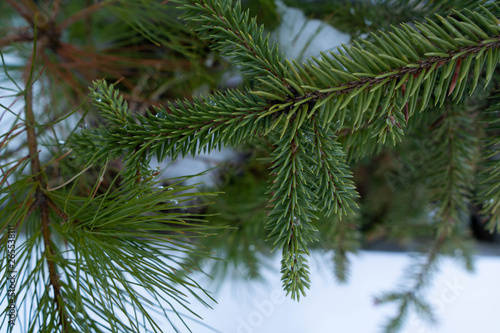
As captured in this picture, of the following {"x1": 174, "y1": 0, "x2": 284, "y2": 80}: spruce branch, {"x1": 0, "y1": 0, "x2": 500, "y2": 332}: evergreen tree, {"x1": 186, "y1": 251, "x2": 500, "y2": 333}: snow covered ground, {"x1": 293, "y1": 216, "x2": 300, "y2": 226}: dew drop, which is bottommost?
{"x1": 186, "y1": 251, "x2": 500, "y2": 333}: snow covered ground

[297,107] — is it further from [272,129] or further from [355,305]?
[355,305]

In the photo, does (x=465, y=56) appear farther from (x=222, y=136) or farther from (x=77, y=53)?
(x=77, y=53)

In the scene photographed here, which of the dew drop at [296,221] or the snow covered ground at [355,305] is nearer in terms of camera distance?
the dew drop at [296,221]

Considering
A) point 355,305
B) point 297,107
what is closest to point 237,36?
point 297,107

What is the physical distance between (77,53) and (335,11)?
345 mm

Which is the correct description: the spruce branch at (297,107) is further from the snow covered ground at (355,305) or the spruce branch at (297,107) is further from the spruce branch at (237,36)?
the snow covered ground at (355,305)

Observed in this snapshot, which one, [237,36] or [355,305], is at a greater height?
[237,36]

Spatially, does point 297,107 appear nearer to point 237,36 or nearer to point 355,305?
point 237,36

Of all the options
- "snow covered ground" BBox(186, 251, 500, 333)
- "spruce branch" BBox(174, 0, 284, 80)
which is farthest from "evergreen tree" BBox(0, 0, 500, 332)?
"snow covered ground" BBox(186, 251, 500, 333)

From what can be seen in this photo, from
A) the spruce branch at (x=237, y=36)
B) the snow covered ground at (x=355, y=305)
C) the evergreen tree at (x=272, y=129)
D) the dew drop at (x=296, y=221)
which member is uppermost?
the spruce branch at (x=237, y=36)

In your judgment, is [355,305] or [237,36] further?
[355,305]

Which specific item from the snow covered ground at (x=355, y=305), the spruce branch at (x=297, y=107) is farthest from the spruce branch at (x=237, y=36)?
the snow covered ground at (x=355, y=305)

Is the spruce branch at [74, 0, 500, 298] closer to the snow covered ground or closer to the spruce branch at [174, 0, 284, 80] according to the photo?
the spruce branch at [174, 0, 284, 80]

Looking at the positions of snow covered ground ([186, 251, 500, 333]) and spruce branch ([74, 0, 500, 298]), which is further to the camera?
snow covered ground ([186, 251, 500, 333])
